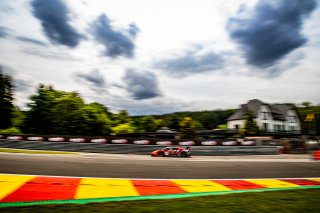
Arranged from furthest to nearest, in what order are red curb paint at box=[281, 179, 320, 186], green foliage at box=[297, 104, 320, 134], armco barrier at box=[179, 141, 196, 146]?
1. green foliage at box=[297, 104, 320, 134]
2. armco barrier at box=[179, 141, 196, 146]
3. red curb paint at box=[281, 179, 320, 186]

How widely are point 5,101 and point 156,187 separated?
6562 centimetres

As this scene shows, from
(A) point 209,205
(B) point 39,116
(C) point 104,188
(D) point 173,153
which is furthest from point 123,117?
(A) point 209,205

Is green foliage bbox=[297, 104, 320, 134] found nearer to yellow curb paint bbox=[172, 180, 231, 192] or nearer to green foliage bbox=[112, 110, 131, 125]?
green foliage bbox=[112, 110, 131, 125]

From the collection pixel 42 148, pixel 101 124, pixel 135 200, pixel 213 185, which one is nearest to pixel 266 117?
pixel 101 124

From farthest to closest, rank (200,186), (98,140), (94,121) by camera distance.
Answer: (94,121), (98,140), (200,186)

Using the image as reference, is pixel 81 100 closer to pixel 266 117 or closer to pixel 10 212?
pixel 266 117

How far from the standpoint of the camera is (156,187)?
745 centimetres

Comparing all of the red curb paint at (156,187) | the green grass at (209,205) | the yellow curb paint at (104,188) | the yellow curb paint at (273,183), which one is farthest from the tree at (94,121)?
the green grass at (209,205)

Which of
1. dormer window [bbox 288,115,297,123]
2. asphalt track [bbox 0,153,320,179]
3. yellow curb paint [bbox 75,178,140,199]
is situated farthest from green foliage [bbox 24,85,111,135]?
dormer window [bbox 288,115,297,123]

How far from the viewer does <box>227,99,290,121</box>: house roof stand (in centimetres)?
5556

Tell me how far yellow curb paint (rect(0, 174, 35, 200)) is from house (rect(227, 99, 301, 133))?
4939 cm

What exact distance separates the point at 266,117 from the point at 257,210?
186 feet

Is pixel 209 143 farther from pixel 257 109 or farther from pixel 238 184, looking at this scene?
pixel 257 109

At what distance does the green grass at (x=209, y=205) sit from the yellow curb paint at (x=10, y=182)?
1.83 m
